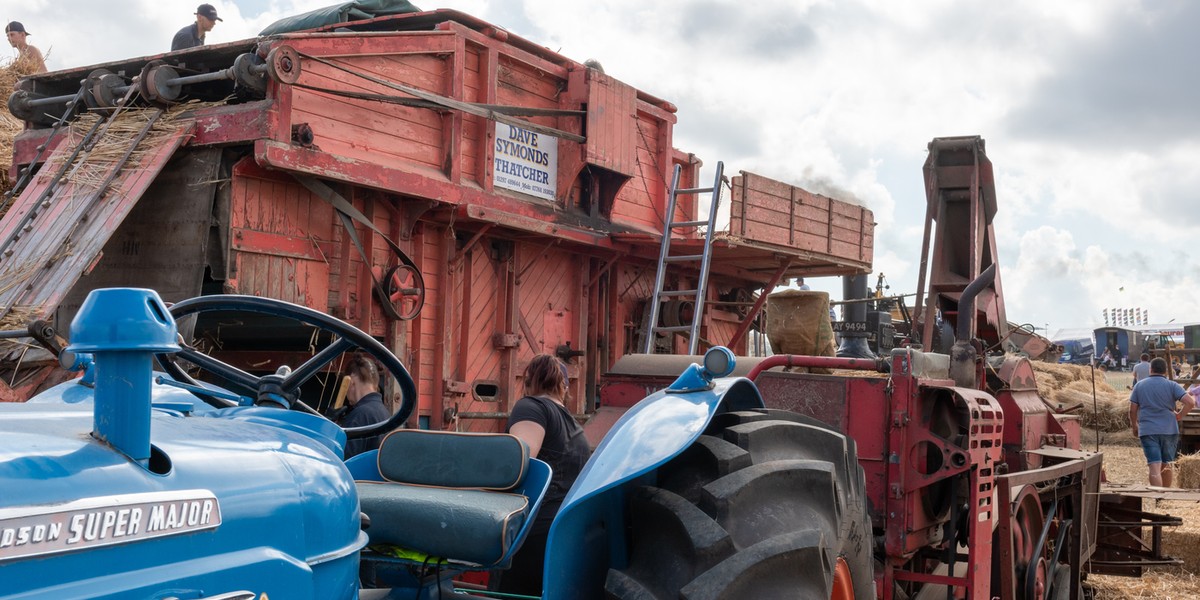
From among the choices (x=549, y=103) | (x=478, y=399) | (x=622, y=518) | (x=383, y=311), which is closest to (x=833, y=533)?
(x=622, y=518)

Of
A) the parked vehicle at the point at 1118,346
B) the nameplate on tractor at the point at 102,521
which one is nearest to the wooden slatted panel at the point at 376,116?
the nameplate on tractor at the point at 102,521

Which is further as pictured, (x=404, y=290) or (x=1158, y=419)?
(x=1158, y=419)

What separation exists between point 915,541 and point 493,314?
15.5 ft

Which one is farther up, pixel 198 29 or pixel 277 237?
pixel 198 29

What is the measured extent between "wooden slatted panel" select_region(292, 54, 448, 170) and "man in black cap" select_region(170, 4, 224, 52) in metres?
2.10

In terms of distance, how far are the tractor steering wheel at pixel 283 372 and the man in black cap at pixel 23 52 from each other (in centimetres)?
719

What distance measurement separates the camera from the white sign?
8.22 metres

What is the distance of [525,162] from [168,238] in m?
2.94

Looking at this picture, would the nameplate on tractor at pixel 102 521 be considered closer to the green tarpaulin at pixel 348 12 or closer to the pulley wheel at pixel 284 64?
the pulley wheel at pixel 284 64

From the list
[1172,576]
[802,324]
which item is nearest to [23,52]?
[802,324]

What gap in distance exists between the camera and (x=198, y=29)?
841 cm

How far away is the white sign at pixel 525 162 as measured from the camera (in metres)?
8.22

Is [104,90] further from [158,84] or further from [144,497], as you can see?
[144,497]

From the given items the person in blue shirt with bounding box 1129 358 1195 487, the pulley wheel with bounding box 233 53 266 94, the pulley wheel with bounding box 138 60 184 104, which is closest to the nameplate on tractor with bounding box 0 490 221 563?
the pulley wheel with bounding box 233 53 266 94
